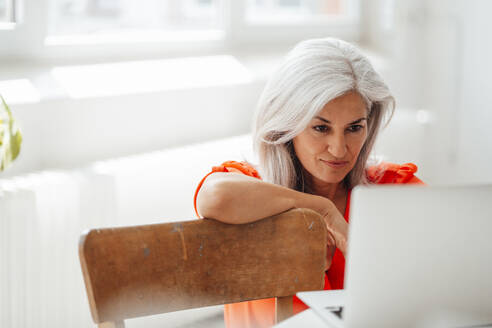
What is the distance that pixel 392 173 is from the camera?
1.57 meters

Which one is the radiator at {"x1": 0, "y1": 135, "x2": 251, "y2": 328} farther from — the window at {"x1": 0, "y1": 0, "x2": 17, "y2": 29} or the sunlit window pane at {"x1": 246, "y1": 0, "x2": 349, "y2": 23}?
the sunlit window pane at {"x1": 246, "y1": 0, "x2": 349, "y2": 23}

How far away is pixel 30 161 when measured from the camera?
1771 millimetres

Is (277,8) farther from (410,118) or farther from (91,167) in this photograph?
(91,167)

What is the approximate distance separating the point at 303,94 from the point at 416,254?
0.59 metres

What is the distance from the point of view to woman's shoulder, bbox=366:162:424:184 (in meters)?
1.54

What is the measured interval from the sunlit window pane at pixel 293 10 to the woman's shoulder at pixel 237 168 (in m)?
1.39

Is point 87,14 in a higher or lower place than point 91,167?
higher

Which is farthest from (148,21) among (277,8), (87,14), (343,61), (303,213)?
(303,213)

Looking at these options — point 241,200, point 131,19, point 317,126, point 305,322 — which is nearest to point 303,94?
point 317,126

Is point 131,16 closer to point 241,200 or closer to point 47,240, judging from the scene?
point 47,240

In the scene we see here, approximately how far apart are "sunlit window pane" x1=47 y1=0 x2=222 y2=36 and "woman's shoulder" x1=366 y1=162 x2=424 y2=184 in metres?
1.15

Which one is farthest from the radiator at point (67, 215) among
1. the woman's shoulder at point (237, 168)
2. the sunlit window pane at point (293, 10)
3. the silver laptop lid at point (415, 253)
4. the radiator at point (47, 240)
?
the sunlit window pane at point (293, 10)

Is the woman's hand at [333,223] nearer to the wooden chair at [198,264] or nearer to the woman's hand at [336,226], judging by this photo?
the woman's hand at [336,226]

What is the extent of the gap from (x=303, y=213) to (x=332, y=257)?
31cm
